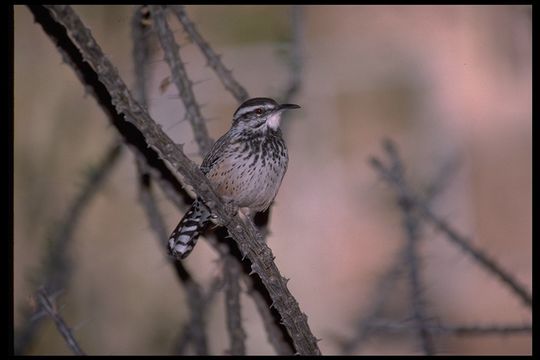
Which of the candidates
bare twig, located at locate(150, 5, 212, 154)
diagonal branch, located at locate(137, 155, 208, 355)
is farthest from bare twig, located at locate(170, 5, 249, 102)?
diagonal branch, located at locate(137, 155, 208, 355)

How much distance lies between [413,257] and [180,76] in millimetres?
1458

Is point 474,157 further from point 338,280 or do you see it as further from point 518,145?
point 338,280

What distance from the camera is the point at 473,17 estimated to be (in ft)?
25.9

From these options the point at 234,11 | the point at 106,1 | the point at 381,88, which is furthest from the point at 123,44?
the point at 381,88

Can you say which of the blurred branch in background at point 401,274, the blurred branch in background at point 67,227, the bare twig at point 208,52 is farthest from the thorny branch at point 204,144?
the blurred branch in background at point 401,274

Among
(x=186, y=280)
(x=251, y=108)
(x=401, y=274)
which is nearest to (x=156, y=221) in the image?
(x=186, y=280)

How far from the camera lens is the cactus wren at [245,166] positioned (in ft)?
11.2

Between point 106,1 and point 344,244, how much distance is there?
12.7 ft

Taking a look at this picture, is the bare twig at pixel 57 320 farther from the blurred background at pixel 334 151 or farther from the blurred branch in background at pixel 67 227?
the blurred background at pixel 334 151

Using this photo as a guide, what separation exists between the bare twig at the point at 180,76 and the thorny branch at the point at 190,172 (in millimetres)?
909

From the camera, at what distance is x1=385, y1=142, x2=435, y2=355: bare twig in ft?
10.4

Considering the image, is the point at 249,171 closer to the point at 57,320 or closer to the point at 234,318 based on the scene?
the point at 234,318

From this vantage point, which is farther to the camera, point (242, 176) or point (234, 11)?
point (234, 11)

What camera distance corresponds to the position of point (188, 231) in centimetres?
339
